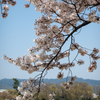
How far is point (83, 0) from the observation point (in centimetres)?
199

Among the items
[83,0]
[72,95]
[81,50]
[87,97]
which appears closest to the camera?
[83,0]

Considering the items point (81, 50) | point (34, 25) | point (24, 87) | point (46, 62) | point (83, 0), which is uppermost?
point (83, 0)

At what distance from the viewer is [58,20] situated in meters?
2.23

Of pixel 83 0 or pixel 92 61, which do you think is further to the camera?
pixel 92 61

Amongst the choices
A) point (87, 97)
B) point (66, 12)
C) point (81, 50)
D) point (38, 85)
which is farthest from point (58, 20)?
point (87, 97)

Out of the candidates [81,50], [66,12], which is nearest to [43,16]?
[66,12]

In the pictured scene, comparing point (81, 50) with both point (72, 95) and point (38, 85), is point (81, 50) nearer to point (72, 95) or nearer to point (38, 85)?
point (38, 85)

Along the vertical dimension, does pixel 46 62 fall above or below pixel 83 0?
below

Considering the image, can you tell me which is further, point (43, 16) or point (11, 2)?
point (43, 16)

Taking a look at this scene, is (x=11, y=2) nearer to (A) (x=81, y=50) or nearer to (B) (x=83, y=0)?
(B) (x=83, y=0)

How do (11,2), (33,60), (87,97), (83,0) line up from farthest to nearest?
(87,97) → (33,60) → (83,0) → (11,2)

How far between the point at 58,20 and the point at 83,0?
0.49 meters

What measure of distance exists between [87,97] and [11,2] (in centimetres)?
4250

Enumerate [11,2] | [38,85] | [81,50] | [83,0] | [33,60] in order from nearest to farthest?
[11,2] → [83,0] → [38,85] → [33,60] → [81,50]
